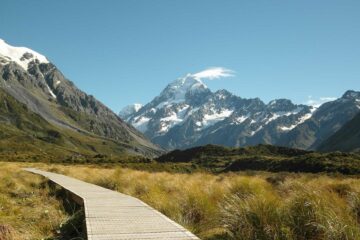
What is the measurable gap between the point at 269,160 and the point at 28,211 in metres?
71.1

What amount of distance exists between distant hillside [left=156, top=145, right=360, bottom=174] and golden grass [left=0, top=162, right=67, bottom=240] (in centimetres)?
3569

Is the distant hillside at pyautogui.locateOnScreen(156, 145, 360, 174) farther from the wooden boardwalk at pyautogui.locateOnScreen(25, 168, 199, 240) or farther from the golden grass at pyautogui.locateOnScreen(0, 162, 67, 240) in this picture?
the wooden boardwalk at pyautogui.locateOnScreen(25, 168, 199, 240)

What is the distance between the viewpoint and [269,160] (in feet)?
267

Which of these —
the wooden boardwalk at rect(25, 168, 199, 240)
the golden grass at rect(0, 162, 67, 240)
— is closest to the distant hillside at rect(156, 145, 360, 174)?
the golden grass at rect(0, 162, 67, 240)

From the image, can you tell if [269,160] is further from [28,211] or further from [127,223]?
[127,223]

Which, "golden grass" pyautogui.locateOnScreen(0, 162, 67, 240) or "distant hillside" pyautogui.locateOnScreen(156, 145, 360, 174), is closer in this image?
"golden grass" pyautogui.locateOnScreen(0, 162, 67, 240)

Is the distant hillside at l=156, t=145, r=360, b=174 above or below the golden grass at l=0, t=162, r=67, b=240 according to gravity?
above

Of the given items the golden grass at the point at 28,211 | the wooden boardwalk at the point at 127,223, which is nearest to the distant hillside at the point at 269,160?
the golden grass at the point at 28,211

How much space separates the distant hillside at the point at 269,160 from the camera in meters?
54.4

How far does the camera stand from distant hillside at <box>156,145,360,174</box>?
179 ft

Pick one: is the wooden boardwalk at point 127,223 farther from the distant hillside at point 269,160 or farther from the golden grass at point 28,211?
the distant hillside at point 269,160

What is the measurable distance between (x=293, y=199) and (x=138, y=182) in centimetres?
1080

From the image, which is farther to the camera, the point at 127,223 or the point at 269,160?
the point at 269,160

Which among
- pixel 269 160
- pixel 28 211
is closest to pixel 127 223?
pixel 28 211
